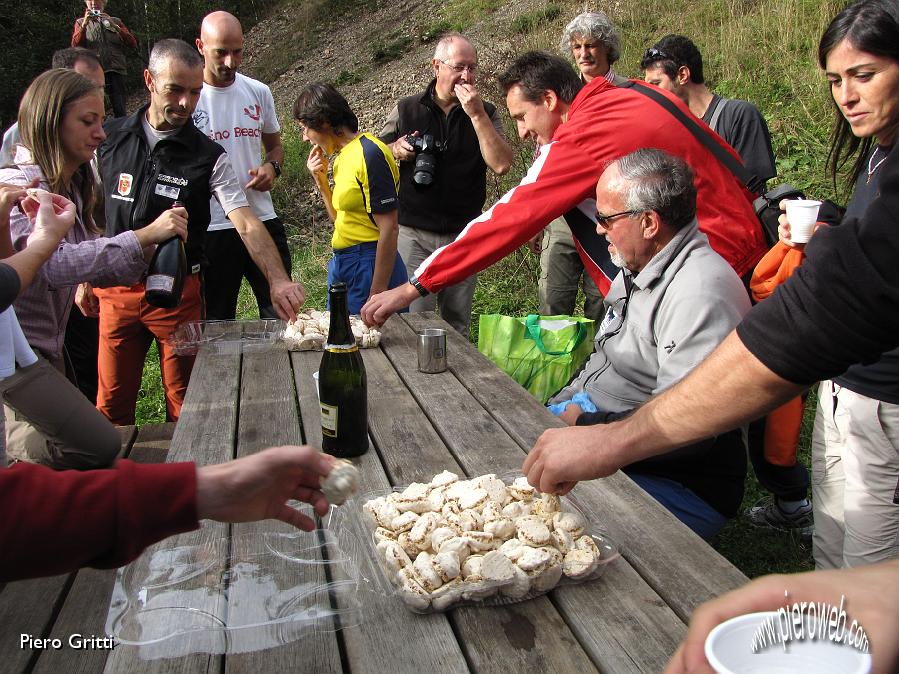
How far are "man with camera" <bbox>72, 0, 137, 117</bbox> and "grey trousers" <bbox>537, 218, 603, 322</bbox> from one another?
5891 millimetres

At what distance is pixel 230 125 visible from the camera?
15.0ft

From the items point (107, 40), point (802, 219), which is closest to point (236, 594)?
point (802, 219)

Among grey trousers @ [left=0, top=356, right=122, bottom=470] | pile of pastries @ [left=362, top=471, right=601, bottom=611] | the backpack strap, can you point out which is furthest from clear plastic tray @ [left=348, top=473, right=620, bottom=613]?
the backpack strap

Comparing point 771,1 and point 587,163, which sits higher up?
point 771,1

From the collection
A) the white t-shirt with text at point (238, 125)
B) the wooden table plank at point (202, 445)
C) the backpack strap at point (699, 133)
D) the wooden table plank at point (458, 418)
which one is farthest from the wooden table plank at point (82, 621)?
the white t-shirt with text at point (238, 125)

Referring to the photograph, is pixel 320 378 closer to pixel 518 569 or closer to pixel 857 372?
pixel 518 569

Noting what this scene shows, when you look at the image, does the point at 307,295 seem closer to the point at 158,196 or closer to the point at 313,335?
the point at 158,196

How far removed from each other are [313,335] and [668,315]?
4.57 ft

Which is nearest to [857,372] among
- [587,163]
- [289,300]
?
[587,163]

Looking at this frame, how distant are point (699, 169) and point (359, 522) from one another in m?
1.94

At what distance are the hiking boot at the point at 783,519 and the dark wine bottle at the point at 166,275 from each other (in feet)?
8.71

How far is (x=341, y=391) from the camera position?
2.02m

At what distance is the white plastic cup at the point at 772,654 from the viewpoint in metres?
0.63

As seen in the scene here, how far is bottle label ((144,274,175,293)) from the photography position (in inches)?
111
